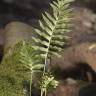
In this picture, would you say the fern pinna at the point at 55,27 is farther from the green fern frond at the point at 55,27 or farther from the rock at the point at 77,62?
the rock at the point at 77,62

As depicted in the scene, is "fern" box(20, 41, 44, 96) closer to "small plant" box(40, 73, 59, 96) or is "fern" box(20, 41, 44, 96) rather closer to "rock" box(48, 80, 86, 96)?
"small plant" box(40, 73, 59, 96)

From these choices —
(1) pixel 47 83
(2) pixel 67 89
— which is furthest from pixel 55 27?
(2) pixel 67 89

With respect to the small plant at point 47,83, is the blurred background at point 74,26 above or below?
above

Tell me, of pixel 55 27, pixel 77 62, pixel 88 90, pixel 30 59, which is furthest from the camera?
pixel 77 62

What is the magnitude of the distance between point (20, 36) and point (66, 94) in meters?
0.88

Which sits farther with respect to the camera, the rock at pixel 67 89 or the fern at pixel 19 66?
the rock at pixel 67 89

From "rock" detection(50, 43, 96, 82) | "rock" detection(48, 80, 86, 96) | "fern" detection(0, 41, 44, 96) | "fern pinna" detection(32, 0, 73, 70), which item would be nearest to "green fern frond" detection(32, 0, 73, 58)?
"fern pinna" detection(32, 0, 73, 70)

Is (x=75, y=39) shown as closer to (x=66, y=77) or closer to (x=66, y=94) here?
(x=66, y=77)

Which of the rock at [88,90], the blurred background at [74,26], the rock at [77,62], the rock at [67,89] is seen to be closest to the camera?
the rock at [88,90]

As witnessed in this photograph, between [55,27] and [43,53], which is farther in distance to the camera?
[43,53]

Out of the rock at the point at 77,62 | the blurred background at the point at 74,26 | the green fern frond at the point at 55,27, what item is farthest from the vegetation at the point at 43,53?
the rock at the point at 77,62

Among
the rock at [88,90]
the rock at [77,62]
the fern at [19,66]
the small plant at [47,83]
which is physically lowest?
the rock at [88,90]

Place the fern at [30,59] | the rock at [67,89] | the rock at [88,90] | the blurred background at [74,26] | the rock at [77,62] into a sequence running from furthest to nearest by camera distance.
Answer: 1. the rock at [77,62]
2. the blurred background at [74,26]
3. the rock at [67,89]
4. the rock at [88,90]
5. the fern at [30,59]

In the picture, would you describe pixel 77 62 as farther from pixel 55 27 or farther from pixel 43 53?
pixel 55 27
